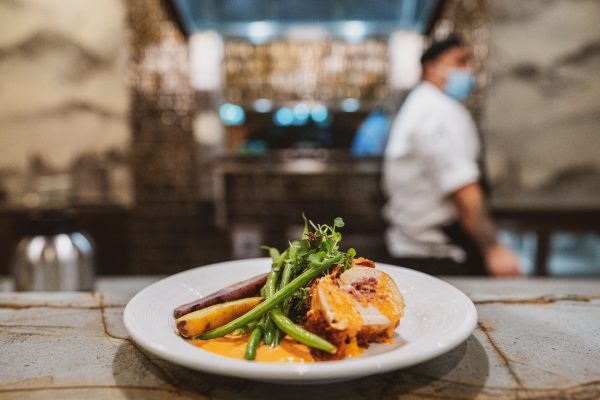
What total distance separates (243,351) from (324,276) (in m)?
0.25

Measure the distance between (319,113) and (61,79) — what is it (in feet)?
8.28

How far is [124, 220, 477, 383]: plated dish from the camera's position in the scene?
0.78 meters

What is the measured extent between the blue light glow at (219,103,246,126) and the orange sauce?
3.65m

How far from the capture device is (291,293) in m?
1.09

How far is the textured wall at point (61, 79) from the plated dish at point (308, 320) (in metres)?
3.77

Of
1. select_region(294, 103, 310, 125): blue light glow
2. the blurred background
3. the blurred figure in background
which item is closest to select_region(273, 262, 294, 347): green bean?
the blurred figure in background

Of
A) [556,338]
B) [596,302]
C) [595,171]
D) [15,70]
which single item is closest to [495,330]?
[556,338]

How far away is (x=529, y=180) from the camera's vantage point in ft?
14.7

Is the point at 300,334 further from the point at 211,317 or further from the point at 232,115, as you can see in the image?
the point at 232,115

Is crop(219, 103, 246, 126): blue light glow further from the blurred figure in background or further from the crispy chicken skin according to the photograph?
the crispy chicken skin

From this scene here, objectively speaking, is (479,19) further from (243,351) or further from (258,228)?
(243,351)

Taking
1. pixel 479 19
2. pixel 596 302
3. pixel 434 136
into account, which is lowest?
pixel 596 302

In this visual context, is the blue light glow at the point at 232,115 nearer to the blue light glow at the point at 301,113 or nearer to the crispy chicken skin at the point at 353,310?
the blue light glow at the point at 301,113

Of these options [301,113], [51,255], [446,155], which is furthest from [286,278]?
[301,113]
